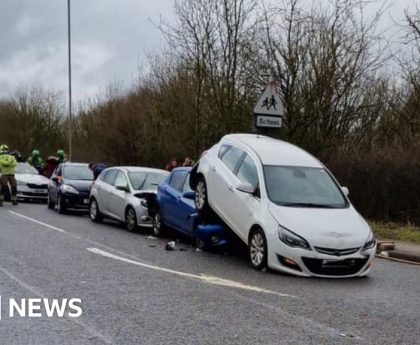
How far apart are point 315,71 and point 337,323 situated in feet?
46.3

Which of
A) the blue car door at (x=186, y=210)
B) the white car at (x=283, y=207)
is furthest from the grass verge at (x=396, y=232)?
the blue car door at (x=186, y=210)

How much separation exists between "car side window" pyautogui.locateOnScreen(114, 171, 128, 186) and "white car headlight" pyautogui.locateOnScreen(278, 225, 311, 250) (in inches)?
279

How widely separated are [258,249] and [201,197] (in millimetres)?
2274

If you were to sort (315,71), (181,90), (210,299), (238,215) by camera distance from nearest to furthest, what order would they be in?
(210,299), (238,215), (315,71), (181,90)

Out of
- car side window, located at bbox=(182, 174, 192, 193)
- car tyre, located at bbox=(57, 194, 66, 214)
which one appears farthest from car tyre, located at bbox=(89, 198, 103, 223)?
car side window, located at bbox=(182, 174, 192, 193)

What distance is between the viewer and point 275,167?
34.9 ft

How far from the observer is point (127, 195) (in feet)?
49.7

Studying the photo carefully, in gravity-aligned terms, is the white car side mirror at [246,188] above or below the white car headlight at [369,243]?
above

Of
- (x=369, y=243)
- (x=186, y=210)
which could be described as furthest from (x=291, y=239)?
(x=186, y=210)

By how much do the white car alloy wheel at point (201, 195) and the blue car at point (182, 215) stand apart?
21 centimetres

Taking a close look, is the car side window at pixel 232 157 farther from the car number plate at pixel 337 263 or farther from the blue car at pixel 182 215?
the car number plate at pixel 337 263

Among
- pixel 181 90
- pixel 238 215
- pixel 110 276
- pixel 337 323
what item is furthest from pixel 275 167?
pixel 181 90

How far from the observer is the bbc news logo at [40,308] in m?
6.73

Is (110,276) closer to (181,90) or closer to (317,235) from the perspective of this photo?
(317,235)
